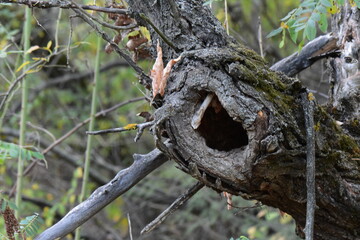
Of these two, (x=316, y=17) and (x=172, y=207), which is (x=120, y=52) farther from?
(x=316, y=17)

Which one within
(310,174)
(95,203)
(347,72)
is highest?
(95,203)

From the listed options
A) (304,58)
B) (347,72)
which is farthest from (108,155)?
(347,72)

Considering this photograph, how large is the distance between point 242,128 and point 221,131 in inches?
3.4

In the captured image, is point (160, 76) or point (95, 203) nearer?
point (160, 76)

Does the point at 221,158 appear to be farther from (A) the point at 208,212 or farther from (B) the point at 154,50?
(A) the point at 208,212

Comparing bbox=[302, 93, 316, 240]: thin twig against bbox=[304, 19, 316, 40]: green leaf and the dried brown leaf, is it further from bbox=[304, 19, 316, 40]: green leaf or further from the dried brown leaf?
the dried brown leaf

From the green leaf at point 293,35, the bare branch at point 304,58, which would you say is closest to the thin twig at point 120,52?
the green leaf at point 293,35

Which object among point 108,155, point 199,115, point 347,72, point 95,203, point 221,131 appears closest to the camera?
point 199,115

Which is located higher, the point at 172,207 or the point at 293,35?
the point at 293,35

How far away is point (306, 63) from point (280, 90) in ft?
3.18

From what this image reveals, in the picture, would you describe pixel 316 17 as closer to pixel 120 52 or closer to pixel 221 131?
pixel 221 131

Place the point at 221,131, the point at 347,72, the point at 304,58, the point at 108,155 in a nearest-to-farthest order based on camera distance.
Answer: the point at 221,131
the point at 347,72
the point at 304,58
the point at 108,155

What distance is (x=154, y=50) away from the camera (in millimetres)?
2355

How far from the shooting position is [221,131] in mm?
2217
